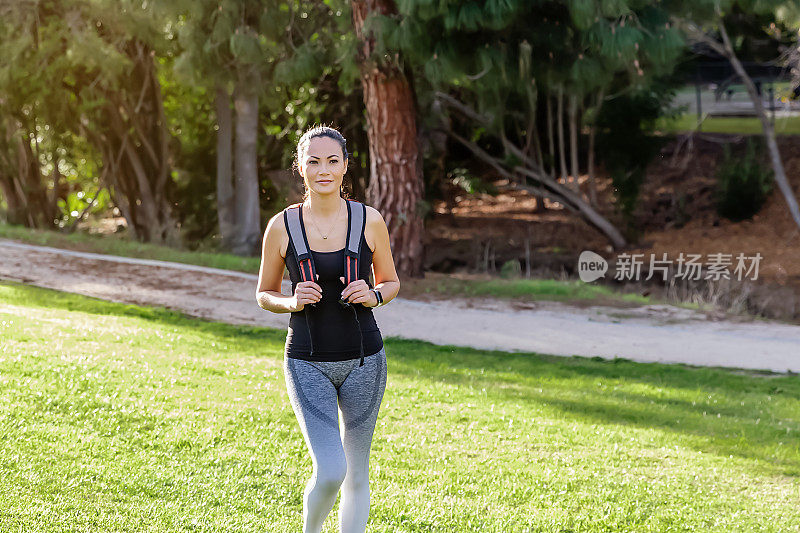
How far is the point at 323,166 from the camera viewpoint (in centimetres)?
342

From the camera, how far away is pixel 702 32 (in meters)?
17.7

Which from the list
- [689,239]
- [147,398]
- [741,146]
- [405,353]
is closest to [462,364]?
[405,353]

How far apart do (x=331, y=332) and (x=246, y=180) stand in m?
16.6

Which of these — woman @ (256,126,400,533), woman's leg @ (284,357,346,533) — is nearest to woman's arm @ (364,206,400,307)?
woman @ (256,126,400,533)

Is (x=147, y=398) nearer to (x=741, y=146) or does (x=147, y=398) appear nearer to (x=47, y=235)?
(x=47, y=235)

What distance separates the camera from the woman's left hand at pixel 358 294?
10.7 feet

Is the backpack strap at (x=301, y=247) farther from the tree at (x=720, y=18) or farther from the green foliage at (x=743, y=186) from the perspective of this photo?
the green foliage at (x=743, y=186)

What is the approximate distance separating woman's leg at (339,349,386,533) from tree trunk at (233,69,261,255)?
15.9 metres

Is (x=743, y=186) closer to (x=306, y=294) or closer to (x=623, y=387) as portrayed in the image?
(x=623, y=387)

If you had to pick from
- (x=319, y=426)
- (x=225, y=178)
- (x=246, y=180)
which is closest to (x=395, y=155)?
(x=246, y=180)

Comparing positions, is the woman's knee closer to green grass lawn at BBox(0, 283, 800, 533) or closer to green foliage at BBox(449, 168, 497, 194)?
green grass lawn at BBox(0, 283, 800, 533)

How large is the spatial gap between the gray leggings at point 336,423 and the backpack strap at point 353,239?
306 millimetres

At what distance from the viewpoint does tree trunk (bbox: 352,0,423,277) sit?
14.3 m

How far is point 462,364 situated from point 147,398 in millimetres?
3602
